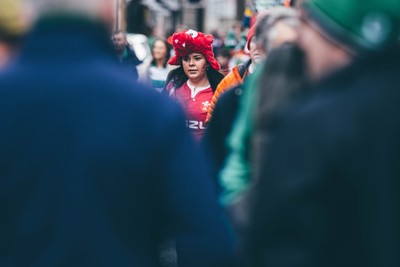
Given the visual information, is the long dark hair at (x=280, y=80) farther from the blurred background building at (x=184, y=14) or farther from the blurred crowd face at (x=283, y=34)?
the blurred background building at (x=184, y=14)

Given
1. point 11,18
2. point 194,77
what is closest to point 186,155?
point 11,18

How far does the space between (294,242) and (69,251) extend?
0.61 meters

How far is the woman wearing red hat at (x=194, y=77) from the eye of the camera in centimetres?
760

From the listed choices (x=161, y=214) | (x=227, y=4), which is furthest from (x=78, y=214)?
(x=227, y=4)

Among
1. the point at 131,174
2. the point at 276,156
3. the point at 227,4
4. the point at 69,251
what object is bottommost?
the point at 227,4

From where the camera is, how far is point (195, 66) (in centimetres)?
803

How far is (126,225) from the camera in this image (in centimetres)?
237

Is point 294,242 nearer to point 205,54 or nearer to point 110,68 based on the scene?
point 110,68

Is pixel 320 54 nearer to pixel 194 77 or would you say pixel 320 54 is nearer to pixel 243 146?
pixel 243 146

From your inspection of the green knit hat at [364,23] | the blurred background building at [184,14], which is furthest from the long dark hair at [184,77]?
the blurred background building at [184,14]

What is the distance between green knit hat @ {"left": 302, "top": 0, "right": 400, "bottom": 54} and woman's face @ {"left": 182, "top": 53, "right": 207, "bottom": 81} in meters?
5.70

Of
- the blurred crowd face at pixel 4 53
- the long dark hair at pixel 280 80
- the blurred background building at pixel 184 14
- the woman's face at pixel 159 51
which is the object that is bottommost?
the blurred background building at pixel 184 14

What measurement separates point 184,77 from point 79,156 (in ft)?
19.2

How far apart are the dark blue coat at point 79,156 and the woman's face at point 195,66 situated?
18.2 feet
